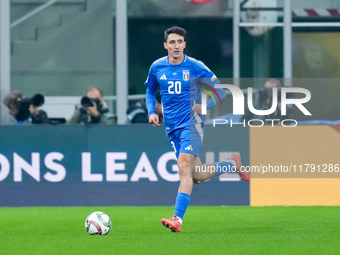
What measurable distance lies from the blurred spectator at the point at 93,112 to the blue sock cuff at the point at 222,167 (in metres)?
3.68

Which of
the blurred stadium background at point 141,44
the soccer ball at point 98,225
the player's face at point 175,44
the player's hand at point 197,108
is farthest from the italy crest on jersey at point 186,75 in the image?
the blurred stadium background at point 141,44

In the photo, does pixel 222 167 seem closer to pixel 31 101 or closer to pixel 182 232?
pixel 182 232

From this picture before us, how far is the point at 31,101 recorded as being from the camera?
1405 centimetres

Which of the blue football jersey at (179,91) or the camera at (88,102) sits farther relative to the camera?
the camera at (88,102)

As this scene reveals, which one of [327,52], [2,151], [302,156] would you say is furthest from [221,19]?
[2,151]

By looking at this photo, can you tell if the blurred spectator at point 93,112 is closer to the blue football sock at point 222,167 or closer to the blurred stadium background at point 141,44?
the blurred stadium background at point 141,44

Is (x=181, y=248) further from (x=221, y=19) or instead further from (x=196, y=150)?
(x=221, y=19)

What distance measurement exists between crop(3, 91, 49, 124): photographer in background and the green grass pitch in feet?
4.70

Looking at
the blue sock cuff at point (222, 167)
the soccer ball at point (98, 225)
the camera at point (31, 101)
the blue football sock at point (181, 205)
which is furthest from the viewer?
the camera at point (31, 101)

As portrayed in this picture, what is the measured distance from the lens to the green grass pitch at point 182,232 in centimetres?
788

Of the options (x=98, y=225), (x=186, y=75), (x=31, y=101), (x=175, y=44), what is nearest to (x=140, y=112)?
(x=31, y=101)

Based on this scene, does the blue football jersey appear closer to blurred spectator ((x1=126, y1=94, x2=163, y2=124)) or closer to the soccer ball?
the soccer ball

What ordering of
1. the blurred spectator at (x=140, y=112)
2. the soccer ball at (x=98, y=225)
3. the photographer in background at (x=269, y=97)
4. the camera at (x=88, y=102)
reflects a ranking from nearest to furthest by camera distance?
the soccer ball at (x=98, y=225), the photographer in background at (x=269, y=97), the blurred spectator at (x=140, y=112), the camera at (x=88, y=102)

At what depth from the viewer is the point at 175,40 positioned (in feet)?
31.2
